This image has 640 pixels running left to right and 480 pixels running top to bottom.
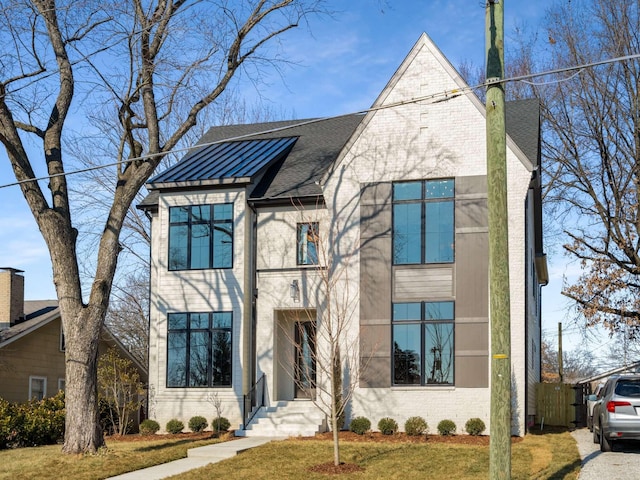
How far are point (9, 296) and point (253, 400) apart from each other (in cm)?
1058

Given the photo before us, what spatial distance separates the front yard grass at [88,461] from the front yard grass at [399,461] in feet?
5.14

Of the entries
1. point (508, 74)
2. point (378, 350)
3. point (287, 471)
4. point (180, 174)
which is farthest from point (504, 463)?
point (508, 74)

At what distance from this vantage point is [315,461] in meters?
15.7

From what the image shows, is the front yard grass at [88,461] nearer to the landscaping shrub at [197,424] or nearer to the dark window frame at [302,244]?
the landscaping shrub at [197,424]

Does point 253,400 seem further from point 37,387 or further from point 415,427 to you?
point 37,387

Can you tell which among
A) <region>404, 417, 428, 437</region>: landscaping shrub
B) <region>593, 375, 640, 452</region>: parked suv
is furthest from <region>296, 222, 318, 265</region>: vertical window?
<region>593, 375, 640, 452</region>: parked suv

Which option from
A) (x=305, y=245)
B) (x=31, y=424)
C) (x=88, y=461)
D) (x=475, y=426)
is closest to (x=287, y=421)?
(x=475, y=426)

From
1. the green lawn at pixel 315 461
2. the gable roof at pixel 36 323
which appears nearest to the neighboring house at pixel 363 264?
the green lawn at pixel 315 461

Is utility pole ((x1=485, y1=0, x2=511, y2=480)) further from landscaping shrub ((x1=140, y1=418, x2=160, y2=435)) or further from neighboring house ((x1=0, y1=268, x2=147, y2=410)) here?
neighboring house ((x1=0, y1=268, x2=147, y2=410))

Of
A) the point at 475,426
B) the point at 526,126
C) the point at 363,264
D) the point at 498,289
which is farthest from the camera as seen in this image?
the point at 526,126

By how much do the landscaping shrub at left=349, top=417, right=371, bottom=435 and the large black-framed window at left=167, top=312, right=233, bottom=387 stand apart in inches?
152

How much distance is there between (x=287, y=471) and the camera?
14.7m

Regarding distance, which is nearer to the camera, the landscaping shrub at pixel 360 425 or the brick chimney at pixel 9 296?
the landscaping shrub at pixel 360 425

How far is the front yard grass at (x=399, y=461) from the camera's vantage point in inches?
553
